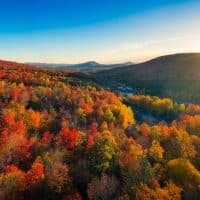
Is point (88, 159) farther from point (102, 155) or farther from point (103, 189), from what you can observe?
point (103, 189)

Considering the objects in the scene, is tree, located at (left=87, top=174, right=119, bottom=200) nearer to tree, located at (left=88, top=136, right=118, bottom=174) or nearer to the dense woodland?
the dense woodland

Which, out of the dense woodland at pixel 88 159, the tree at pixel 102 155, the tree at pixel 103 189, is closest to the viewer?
the tree at pixel 103 189

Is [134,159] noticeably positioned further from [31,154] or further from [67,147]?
[31,154]

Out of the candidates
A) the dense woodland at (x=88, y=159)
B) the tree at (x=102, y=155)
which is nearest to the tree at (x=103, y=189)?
the dense woodland at (x=88, y=159)

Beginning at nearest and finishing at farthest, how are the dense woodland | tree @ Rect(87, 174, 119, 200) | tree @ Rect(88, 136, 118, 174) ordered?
tree @ Rect(87, 174, 119, 200) → the dense woodland → tree @ Rect(88, 136, 118, 174)

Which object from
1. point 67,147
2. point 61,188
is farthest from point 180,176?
point 67,147

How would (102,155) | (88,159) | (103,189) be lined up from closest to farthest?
(103,189) → (102,155) → (88,159)

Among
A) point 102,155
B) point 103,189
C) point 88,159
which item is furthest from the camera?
point 88,159

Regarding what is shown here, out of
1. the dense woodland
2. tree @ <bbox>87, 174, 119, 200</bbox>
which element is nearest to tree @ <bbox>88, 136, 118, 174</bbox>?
the dense woodland

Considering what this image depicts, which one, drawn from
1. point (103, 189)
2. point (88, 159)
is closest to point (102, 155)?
point (88, 159)

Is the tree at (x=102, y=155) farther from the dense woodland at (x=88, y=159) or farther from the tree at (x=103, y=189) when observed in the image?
the tree at (x=103, y=189)

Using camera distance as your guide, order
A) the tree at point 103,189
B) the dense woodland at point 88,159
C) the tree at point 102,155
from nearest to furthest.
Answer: the tree at point 103,189, the dense woodland at point 88,159, the tree at point 102,155
